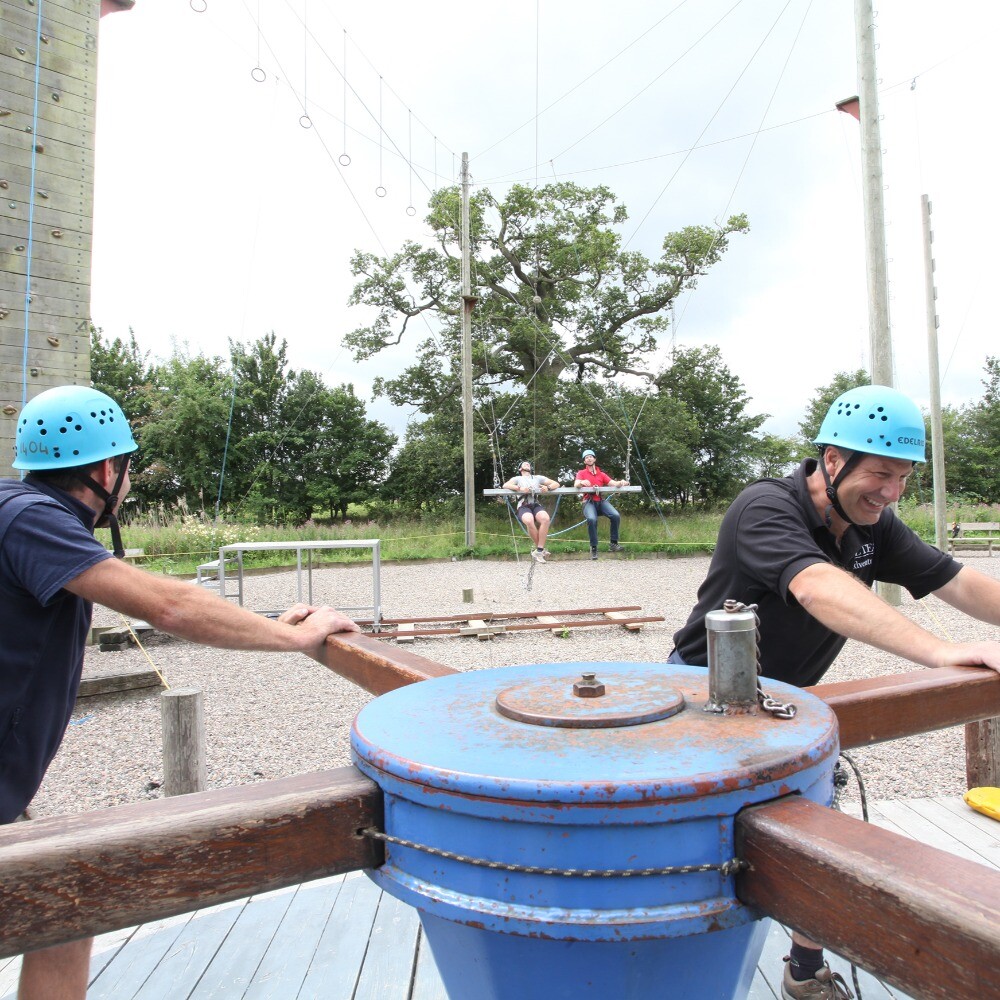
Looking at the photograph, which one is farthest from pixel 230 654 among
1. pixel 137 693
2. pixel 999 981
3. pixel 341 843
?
pixel 999 981

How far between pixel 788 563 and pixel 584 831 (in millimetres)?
1058

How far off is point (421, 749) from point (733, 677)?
47cm

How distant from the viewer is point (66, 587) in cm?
151

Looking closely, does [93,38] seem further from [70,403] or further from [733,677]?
[733,677]

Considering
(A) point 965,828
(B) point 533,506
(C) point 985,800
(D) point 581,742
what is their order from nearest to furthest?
(D) point 581,742, (A) point 965,828, (C) point 985,800, (B) point 533,506

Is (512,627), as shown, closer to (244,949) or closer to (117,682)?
(117,682)

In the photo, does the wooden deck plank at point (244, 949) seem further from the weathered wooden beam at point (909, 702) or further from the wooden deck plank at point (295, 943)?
the weathered wooden beam at point (909, 702)

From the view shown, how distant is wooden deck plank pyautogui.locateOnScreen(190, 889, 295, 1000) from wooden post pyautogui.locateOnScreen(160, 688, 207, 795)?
0.90 metres

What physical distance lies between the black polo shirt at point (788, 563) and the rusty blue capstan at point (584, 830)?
65 centimetres

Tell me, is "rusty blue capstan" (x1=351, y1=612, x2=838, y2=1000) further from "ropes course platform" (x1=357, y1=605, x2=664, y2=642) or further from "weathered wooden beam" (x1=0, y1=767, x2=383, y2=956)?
"ropes course platform" (x1=357, y1=605, x2=664, y2=642)

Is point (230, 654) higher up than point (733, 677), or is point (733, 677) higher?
point (733, 677)

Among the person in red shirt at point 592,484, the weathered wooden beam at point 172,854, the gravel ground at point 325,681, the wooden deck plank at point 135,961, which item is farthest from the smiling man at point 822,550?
the person in red shirt at point 592,484

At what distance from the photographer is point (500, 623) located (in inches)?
346

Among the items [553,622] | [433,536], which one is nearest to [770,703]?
[553,622]
